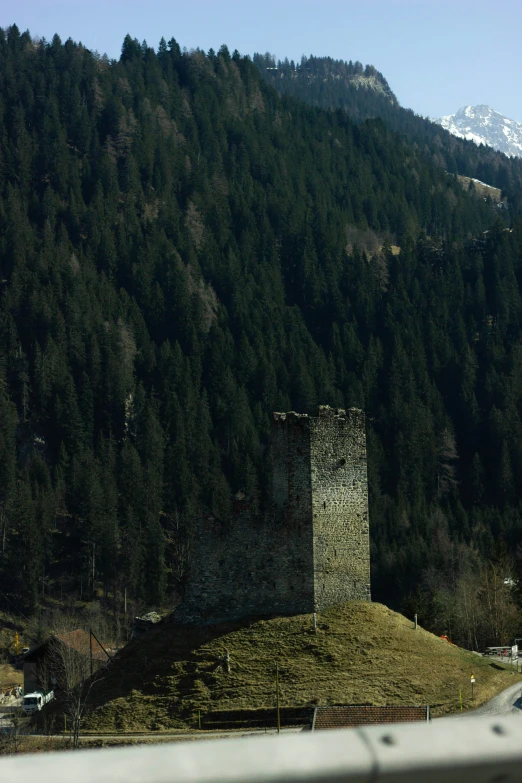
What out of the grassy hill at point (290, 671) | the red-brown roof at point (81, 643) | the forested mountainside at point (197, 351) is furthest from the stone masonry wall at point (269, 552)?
the forested mountainside at point (197, 351)

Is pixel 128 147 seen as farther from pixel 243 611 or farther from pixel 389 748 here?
pixel 389 748

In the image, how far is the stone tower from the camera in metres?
45.1

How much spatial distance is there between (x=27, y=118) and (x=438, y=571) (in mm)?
119026

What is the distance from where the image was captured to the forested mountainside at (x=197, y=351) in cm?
11125

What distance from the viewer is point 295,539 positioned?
148 feet

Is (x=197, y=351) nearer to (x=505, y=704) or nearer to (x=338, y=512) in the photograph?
(x=338, y=512)

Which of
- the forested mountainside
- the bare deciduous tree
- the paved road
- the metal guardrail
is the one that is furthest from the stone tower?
the forested mountainside

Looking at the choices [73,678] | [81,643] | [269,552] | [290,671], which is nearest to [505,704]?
[290,671]

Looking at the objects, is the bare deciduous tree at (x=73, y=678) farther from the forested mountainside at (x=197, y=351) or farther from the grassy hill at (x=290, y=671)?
the forested mountainside at (x=197, y=351)

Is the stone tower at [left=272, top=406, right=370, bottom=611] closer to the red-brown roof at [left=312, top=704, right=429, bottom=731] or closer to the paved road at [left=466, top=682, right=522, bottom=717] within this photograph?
the red-brown roof at [left=312, top=704, right=429, bottom=731]

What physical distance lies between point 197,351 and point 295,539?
10777cm

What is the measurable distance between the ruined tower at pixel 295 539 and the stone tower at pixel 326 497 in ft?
0.12

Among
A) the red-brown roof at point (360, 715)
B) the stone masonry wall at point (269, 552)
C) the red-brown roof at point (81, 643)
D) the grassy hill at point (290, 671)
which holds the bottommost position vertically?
the red-brown roof at point (360, 715)

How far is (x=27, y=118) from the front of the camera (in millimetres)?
192250
